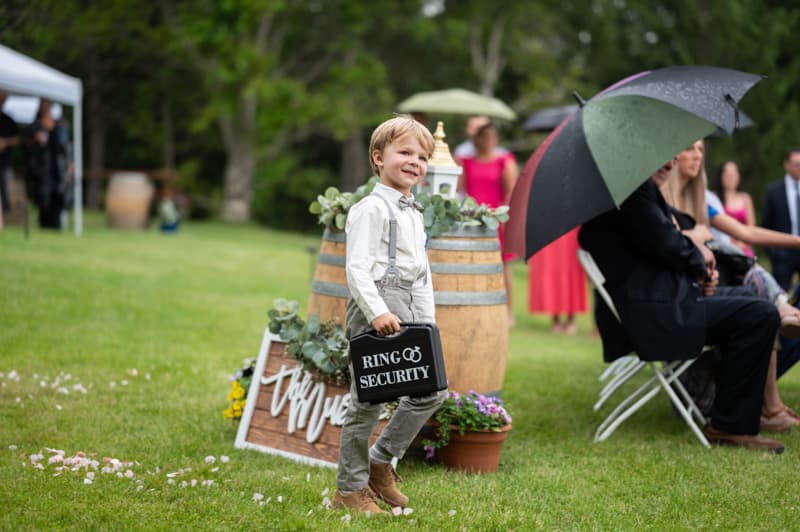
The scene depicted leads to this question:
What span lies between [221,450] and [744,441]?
2.86m

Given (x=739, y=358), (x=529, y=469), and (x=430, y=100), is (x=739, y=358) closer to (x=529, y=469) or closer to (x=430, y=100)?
(x=529, y=469)

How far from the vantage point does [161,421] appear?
5.38m

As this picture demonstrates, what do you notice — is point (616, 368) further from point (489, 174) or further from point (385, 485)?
point (385, 485)

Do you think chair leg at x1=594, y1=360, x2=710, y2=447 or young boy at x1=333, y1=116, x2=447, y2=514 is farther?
chair leg at x1=594, y1=360, x2=710, y2=447

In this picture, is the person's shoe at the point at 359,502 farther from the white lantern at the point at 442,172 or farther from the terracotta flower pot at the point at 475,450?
the white lantern at the point at 442,172

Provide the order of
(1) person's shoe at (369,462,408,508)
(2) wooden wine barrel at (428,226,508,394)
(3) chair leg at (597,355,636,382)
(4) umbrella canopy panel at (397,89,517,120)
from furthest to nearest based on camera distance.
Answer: (4) umbrella canopy panel at (397,89,517,120) < (3) chair leg at (597,355,636,382) < (2) wooden wine barrel at (428,226,508,394) < (1) person's shoe at (369,462,408,508)

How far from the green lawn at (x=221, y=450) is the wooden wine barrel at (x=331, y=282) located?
0.81m

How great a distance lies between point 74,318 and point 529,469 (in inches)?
190

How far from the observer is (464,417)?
450 cm

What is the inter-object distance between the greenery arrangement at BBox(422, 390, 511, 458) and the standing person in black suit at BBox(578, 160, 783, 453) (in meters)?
1.06

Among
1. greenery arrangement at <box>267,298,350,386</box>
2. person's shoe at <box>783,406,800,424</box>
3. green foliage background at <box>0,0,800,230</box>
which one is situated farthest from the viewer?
green foliage background at <box>0,0,800,230</box>

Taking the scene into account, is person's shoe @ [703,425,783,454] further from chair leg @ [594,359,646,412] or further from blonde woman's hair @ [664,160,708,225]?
blonde woman's hair @ [664,160,708,225]

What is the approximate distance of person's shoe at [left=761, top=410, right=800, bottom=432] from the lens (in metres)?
5.61

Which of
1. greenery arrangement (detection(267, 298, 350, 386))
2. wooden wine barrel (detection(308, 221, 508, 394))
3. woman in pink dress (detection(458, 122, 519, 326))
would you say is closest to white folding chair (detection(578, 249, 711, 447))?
wooden wine barrel (detection(308, 221, 508, 394))
